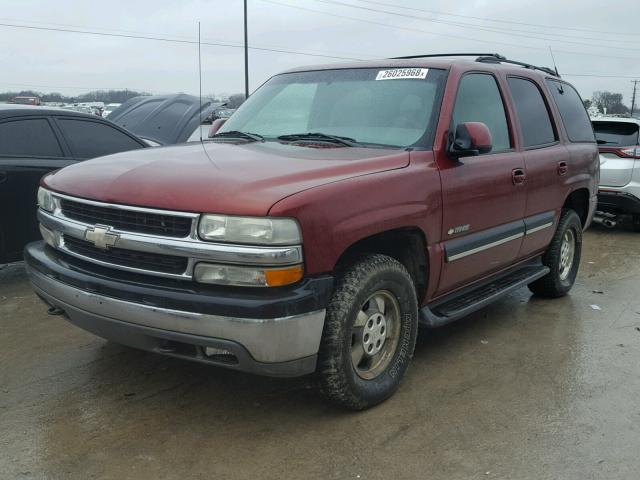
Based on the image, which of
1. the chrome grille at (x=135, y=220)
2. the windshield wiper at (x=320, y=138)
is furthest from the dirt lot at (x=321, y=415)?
the windshield wiper at (x=320, y=138)

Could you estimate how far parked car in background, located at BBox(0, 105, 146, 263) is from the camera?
5453 mm

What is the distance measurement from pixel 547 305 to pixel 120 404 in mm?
3739

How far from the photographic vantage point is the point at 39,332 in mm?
4703

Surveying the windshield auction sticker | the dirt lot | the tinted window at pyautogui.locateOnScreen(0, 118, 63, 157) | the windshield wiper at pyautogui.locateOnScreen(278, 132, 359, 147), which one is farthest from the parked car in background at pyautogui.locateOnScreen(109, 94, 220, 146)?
the windshield auction sticker

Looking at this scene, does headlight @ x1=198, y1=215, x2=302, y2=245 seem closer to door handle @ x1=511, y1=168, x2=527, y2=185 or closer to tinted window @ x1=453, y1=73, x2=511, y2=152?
tinted window @ x1=453, y1=73, x2=511, y2=152

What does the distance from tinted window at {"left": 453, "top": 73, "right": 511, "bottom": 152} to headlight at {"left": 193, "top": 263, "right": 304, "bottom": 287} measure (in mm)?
1775

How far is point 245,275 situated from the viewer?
2895mm

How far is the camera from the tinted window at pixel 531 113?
4.91 metres

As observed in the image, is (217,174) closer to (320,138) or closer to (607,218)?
(320,138)

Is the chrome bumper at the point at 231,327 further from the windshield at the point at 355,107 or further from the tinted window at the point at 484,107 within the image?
the tinted window at the point at 484,107

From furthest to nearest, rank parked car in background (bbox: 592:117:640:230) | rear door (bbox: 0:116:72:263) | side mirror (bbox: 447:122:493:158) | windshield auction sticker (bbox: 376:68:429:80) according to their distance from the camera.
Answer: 1. parked car in background (bbox: 592:117:640:230)
2. rear door (bbox: 0:116:72:263)
3. windshield auction sticker (bbox: 376:68:429:80)
4. side mirror (bbox: 447:122:493:158)

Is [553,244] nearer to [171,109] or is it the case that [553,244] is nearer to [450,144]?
[450,144]

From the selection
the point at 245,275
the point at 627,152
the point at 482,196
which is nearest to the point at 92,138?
the point at 482,196

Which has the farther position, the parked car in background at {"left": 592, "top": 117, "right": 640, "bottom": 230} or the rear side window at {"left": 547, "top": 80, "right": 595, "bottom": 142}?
the parked car in background at {"left": 592, "top": 117, "right": 640, "bottom": 230}
